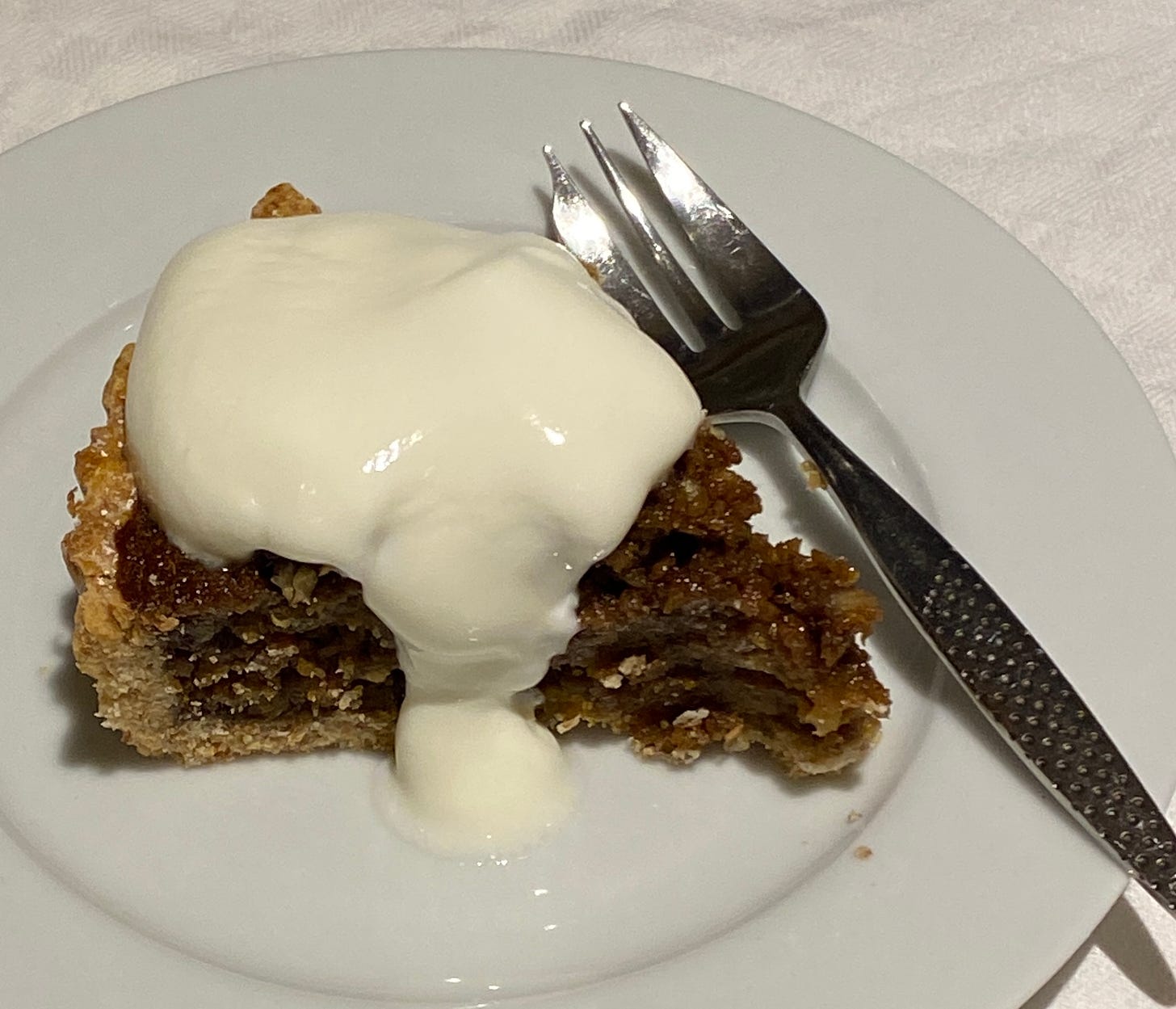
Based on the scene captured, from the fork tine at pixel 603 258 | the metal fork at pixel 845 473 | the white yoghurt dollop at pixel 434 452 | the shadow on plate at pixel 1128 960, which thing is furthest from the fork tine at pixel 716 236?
the shadow on plate at pixel 1128 960

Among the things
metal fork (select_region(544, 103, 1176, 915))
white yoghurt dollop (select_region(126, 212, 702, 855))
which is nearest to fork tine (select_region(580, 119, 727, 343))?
metal fork (select_region(544, 103, 1176, 915))

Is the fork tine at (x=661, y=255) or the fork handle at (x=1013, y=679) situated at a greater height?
the fork tine at (x=661, y=255)

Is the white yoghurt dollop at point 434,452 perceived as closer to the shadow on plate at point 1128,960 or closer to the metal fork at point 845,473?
the metal fork at point 845,473

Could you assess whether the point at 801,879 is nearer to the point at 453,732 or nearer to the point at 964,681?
the point at 964,681

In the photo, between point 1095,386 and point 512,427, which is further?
point 1095,386

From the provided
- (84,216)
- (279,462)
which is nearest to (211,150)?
(84,216)

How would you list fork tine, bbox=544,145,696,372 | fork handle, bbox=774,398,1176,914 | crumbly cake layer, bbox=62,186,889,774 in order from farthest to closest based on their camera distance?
fork tine, bbox=544,145,696,372 → crumbly cake layer, bbox=62,186,889,774 → fork handle, bbox=774,398,1176,914

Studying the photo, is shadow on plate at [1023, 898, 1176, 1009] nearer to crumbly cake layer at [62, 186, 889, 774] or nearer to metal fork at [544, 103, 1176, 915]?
metal fork at [544, 103, 1176, 915]

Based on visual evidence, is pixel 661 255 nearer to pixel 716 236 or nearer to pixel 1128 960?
pixel 716 236
